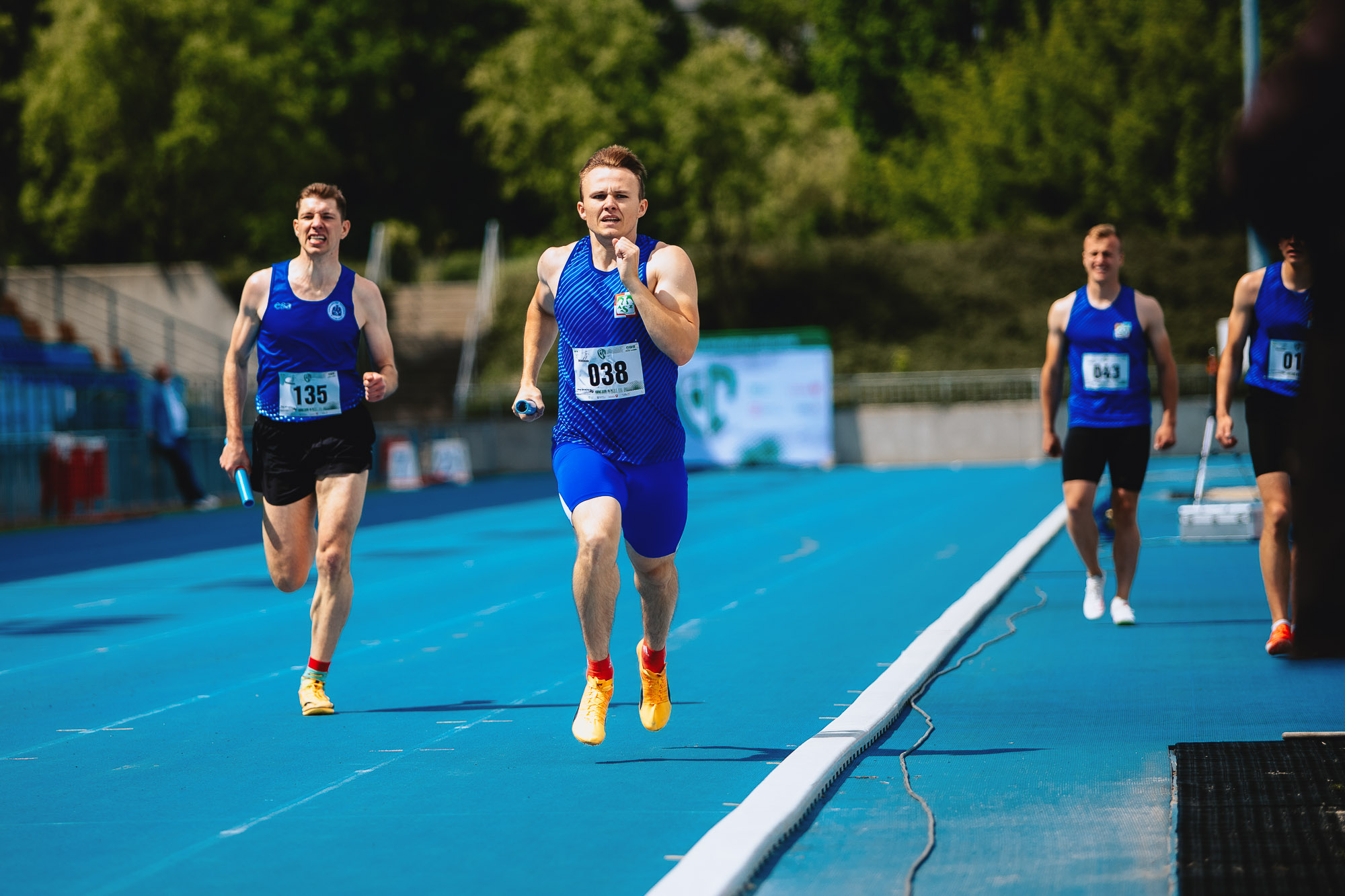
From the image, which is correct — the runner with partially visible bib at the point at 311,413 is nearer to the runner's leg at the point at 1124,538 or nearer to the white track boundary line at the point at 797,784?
the white track boundary line at the point at 797,784

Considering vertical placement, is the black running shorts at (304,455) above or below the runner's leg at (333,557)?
above

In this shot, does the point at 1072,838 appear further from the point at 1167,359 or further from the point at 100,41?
the point at 100,41

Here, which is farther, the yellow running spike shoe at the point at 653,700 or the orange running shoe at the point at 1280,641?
the orange running shoe at the point at 1280,641

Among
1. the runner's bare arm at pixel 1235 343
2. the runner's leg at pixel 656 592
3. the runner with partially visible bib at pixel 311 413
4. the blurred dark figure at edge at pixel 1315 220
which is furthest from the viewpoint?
the runner's bare arm at pixel 1235 343

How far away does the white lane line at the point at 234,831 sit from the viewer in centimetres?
444

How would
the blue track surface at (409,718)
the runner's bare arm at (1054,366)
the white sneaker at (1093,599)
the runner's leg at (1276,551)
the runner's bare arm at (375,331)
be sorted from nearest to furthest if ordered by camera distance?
the blue track surface at (409,718) → the runner's bare arm at (375,331) → the runner's leg at (1276,551) → the runner's bare arm at (1054,366) → the white sneaker at (1093,599)

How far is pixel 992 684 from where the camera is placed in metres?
7.46

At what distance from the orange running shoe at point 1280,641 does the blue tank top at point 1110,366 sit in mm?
1685

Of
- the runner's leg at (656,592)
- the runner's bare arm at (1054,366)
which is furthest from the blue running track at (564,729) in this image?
the runner's bare arm at (1054,366)

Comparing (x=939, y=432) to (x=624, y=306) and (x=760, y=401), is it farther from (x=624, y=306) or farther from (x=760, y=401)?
(x=624, y=306)

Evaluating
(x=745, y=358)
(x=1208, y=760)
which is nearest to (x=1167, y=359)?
(x=1208, y=760)

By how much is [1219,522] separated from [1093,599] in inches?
213

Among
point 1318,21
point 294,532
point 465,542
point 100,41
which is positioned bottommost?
point 465,542

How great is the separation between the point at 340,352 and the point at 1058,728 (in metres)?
3.40
